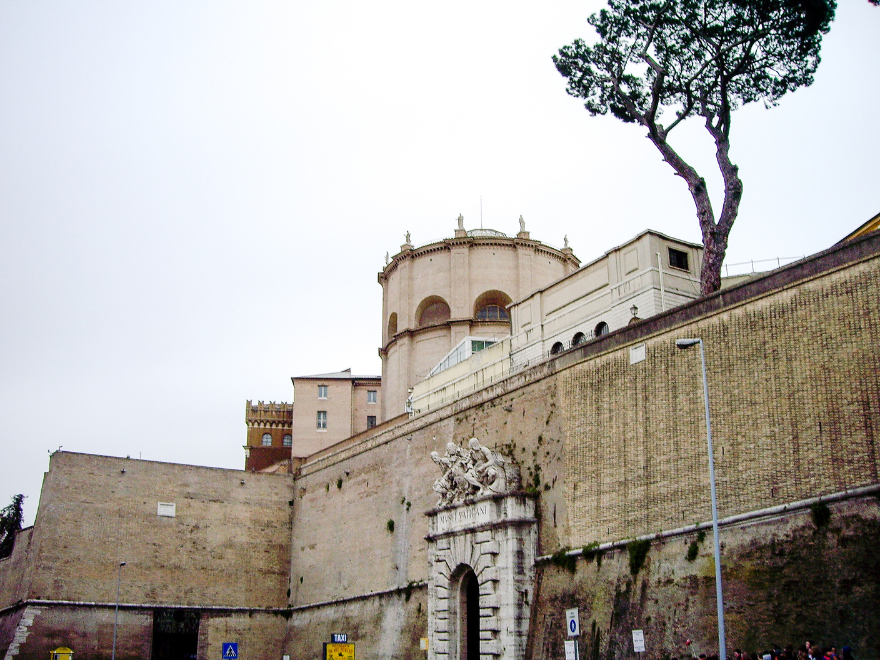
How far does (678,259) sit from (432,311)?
2061 centimetres

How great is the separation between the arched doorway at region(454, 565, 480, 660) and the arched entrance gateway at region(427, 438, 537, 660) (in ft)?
0.09

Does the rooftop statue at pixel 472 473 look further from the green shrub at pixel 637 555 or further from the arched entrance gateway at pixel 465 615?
the green shrub at pixel 637 555

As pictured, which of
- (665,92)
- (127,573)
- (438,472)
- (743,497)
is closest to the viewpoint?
(743,497)

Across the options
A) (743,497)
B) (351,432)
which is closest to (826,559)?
(743,497)

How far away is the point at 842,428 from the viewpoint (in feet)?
56.6

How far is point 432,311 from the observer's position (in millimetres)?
45688

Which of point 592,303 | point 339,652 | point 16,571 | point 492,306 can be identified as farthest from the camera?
point 492,306

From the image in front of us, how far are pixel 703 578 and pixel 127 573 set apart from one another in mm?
25129

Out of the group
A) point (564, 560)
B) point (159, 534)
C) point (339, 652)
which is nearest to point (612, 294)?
point (564, 560)

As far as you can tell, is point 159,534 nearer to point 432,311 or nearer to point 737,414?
point 432,311

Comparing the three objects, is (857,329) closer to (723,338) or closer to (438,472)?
(723,338)

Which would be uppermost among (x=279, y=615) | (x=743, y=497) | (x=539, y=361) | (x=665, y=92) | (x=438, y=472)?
(x=665, y=92)

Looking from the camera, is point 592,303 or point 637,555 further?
point 592,303

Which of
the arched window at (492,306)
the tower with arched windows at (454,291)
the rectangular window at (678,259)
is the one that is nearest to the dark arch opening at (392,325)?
the tower with arched windows at (454,291)
